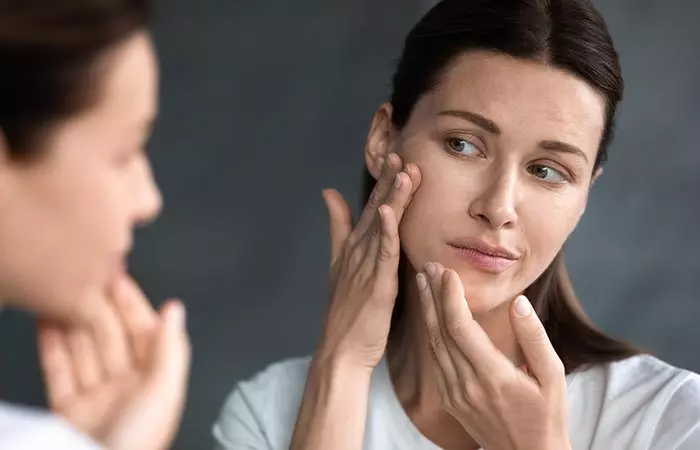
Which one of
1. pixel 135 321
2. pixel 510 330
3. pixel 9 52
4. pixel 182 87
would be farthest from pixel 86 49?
pixel 182 87

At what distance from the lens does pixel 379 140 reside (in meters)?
0.83

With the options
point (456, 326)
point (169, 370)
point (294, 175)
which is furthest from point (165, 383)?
point (294, 175)

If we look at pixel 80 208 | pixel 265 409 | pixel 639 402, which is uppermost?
pixel 80 208

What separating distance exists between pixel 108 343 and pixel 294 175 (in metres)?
0.63

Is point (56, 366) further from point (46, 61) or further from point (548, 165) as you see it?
point (548, 165)

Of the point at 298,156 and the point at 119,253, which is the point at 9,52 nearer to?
the point at 119,253

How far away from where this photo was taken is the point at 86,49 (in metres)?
0.40

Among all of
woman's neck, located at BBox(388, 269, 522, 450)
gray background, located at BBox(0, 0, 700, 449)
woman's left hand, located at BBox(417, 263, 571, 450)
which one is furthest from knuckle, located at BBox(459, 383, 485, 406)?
gray background, located at BBox(0, 0, 700, 449)

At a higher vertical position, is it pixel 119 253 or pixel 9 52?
pixel 9 52

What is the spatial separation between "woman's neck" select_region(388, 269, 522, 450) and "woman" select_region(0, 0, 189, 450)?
1.26 feet

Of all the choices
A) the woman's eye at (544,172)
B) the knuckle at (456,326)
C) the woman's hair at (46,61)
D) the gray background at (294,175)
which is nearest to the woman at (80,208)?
the woman's hair at (46,61)

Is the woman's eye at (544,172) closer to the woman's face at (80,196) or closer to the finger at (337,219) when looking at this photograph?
the finger at (337,219)

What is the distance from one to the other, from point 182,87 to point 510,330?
526mm

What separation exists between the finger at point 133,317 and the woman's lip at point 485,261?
30 centimetres
